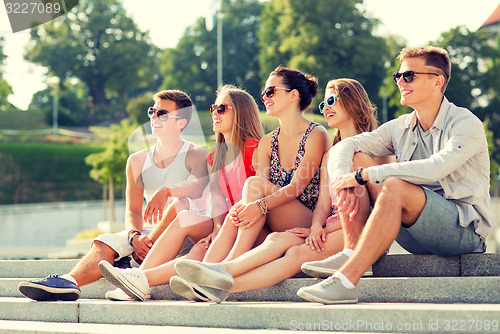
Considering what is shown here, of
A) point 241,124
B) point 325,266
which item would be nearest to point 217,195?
point 241,124

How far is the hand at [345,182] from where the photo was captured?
4.02 m

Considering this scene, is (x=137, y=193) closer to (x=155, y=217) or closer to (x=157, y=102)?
(x=155, y=217)

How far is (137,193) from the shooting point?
5.45 meters

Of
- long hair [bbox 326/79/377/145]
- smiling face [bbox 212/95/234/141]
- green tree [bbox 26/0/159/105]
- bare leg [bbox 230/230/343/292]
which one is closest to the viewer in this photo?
bare leg [bbox 230/230/343/292]

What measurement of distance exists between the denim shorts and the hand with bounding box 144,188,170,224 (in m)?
1.89

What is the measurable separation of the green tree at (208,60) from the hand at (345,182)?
171 feet

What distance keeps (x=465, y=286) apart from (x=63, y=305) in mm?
2540

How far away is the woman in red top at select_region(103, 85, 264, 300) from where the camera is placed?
15.0 ft

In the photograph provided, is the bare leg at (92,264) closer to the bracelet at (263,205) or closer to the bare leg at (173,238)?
the bare leg at (173,238)

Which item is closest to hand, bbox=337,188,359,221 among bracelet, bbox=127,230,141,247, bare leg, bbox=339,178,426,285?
bare leg, bbox=339,178,426,285

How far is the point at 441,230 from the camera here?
3910 mm

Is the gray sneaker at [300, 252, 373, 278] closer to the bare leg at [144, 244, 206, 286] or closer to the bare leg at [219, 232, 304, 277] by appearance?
the bare leg at [219, 232, 304, 277]

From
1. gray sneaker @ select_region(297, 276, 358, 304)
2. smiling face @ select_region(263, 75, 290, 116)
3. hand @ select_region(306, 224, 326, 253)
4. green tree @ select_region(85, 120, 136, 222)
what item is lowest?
green tree @ select_region(85, 120, 136, 222)

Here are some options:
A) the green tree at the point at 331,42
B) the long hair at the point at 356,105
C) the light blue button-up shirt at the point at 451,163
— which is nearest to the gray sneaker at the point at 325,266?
the light blue button-up shirt at the point at 451,163
